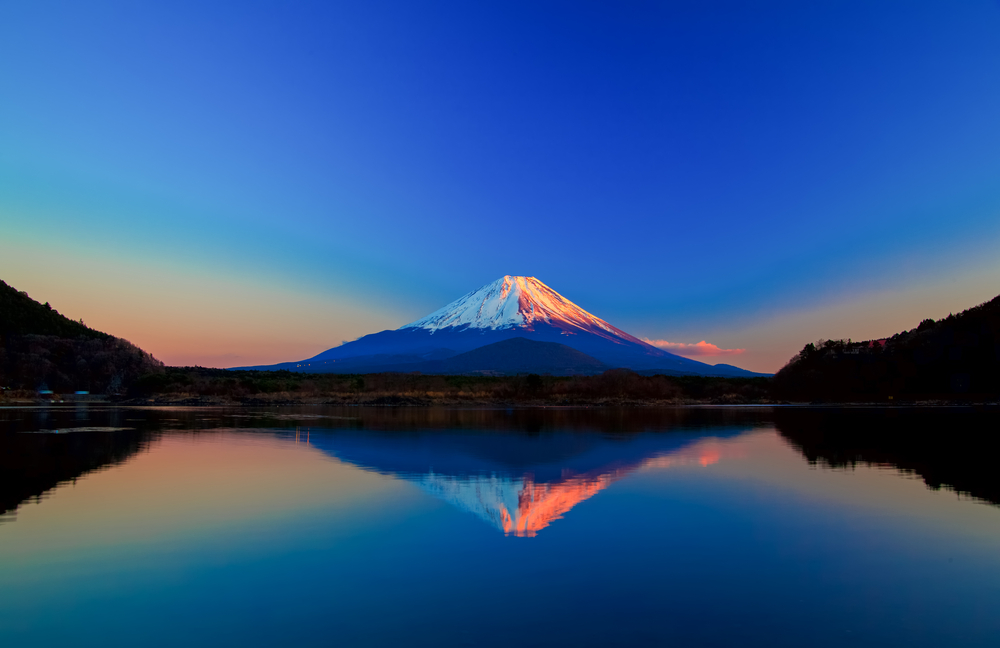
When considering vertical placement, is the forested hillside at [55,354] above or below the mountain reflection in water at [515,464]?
above

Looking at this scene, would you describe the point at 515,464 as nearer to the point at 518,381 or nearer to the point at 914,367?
the point at 518,381

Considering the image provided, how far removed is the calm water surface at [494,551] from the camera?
5102mm

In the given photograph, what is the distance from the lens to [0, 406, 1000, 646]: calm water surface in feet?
16.7

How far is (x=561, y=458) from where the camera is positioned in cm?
1631

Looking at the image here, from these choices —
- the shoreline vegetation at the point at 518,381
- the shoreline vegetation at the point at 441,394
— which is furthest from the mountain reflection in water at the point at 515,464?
the shoreline vegetation at the point at 518,381

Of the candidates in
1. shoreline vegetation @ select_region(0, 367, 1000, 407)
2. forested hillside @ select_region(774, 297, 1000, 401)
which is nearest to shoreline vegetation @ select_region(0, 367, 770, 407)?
shoreline vegetation @ select_region(0, 367, 1000, 407)

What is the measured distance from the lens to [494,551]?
24.2ft

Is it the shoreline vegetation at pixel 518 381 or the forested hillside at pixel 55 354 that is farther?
the shoreline vegetation at pixel 518 381

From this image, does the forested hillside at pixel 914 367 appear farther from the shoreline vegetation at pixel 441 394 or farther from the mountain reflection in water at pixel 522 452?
the mountain reflection in water at pixel 522 452

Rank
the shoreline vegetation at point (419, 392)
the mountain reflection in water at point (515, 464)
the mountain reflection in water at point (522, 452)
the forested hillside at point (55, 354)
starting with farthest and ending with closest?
the forested hillside at point (55, 354)
the shoreline vegetation at point (419, 392)
the mountain reflection in water at point (522, 452)
the mountain reflection in water at point (515, 464)

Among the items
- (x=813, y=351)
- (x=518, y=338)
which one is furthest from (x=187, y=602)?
(x=518, y=338)

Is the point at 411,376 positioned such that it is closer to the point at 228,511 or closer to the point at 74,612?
the point at 228,511

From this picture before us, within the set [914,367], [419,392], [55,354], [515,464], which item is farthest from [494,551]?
[914,367]

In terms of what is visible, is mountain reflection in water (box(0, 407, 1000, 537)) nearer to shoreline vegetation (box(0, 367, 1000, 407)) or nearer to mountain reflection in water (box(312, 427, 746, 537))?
mountain reflection in water (box(312, 427, 746, 537))
